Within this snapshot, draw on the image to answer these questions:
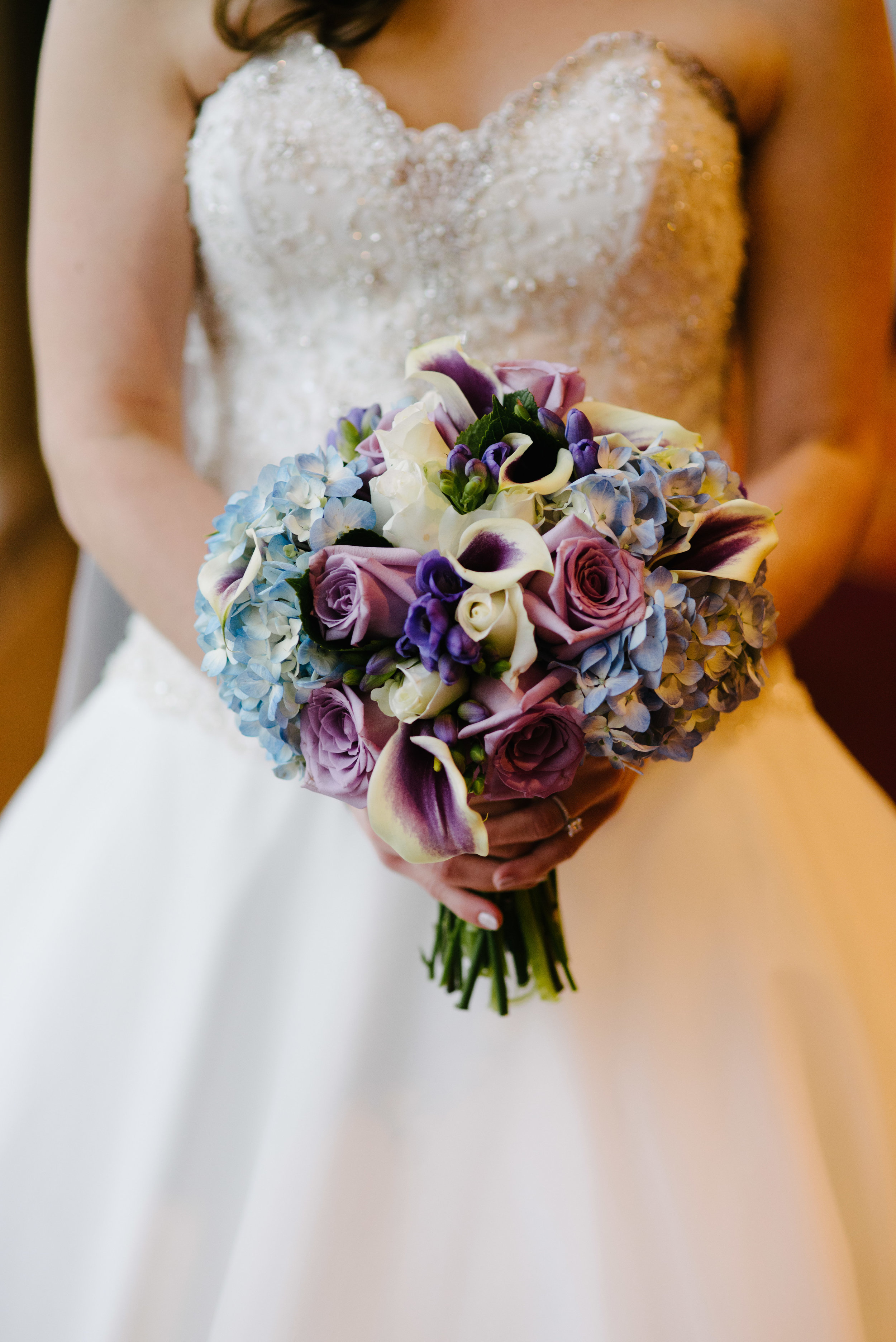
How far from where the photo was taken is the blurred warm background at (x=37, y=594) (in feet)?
4.77

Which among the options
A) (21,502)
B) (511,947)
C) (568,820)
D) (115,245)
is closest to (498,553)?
(568,820)

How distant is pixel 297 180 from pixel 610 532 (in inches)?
22.5

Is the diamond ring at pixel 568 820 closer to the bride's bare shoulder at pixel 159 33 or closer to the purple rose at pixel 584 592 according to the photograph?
the purple rose at pixel 584 592

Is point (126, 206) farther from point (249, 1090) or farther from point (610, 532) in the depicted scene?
point (249, 1090)

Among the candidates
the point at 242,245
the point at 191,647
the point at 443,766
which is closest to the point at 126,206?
the point at 242,245

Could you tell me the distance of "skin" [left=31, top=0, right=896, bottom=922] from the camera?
2.93ft

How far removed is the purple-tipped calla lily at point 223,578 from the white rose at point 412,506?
0.08 m

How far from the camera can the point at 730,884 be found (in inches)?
33.0

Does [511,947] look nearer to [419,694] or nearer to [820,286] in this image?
[419,694]

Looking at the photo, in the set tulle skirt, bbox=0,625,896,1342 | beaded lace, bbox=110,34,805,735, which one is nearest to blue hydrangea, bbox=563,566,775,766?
tulle skirt, bbox=0,625,896,1342

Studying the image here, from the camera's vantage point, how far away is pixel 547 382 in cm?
62

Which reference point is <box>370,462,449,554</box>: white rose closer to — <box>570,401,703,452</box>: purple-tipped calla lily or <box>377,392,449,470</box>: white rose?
<box>377,392,449,470</box>: white rose

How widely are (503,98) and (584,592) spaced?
0.66m

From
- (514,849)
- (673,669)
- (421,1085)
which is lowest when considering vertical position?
(421,1085)
